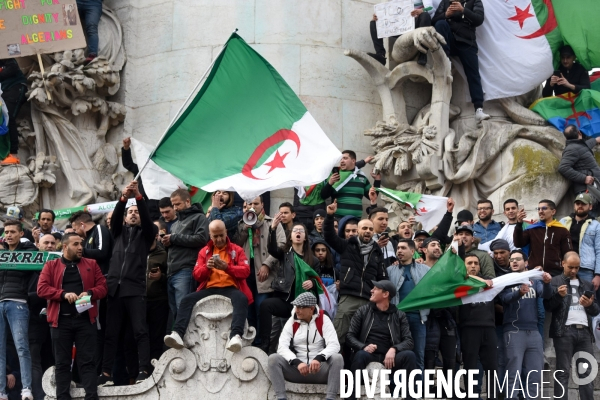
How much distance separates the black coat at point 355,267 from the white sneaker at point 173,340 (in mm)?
2359

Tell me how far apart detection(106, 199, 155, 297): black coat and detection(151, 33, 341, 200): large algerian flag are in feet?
2.76

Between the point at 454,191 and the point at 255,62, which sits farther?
the point at 454,191

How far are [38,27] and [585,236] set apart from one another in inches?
382

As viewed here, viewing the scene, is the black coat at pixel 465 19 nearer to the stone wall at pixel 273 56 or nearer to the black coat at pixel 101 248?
the stone wall at pixel 273 56

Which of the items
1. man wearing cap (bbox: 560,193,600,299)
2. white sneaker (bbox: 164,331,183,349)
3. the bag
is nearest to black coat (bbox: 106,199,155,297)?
white sneaker (bbox: 164,331,183,349)

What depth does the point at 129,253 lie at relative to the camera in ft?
64.2

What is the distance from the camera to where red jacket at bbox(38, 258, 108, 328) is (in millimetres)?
18578

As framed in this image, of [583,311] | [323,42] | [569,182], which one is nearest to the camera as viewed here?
[583,311]

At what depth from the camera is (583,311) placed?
20094 millimetres

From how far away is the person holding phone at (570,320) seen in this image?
65.5 ft

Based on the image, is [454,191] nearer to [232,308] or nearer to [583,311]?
[583,311]

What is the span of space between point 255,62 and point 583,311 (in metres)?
5.77

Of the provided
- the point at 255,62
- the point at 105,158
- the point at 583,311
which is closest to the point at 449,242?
the point at 583,311

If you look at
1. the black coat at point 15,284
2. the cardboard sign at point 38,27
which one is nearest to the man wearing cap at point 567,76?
the cardboard sign at point 38,27
